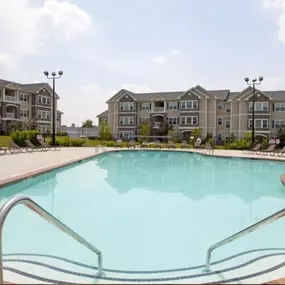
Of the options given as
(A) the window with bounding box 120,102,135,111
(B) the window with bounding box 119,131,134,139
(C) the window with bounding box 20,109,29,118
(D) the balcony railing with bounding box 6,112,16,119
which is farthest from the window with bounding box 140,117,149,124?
(D) the balcony railing with bounding box 6,112,16,119

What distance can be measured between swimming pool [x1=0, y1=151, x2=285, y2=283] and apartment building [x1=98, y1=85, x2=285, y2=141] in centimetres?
2750

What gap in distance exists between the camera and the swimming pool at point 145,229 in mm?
3959

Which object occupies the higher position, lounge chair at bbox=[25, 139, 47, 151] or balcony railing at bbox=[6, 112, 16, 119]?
balcony railing at bbox=[6, 112, 16, 119]

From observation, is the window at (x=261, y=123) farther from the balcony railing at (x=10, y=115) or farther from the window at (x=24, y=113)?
the balcony railing at (x=10, y=115)

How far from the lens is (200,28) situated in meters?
14.8

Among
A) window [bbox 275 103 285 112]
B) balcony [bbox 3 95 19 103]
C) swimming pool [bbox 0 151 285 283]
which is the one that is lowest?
swimming pool [bbox 0 151 285 283]

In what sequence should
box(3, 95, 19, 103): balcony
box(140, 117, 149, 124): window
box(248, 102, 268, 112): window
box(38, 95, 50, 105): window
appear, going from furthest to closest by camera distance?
box(38, 95, 50, 105): window → box(140, 117, 149, 124): window → box(3, 95, 19, 103): balcony → box(248, 102, 268, 112): window

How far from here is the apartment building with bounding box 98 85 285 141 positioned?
122ft

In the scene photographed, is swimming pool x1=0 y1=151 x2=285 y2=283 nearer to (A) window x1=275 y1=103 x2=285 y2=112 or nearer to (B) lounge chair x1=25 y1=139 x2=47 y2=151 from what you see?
(B) lounge chair x1=25 y1=139 x2=47 y2=151

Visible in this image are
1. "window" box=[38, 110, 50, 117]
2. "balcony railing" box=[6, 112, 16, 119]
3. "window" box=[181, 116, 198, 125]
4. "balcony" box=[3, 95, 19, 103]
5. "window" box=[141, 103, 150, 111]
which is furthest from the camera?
"window" box=[38, 110, 50, 117]

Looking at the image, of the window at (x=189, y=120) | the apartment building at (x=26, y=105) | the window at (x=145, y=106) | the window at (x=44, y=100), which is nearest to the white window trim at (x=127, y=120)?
the window at (x=145, y=106)

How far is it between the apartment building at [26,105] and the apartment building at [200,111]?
10.1 meters

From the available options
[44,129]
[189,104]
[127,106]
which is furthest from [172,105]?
[44,129]

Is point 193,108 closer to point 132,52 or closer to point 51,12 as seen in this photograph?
point 132,52
